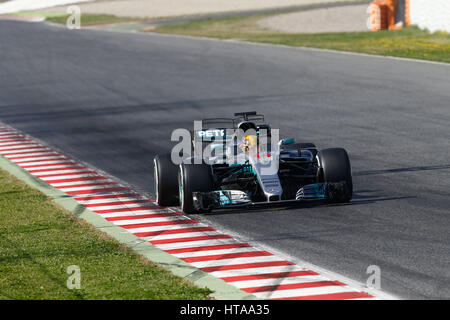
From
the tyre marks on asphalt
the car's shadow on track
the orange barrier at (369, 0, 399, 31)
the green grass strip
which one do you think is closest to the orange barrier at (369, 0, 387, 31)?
the orange barrier at (369, 0, 399, 31)

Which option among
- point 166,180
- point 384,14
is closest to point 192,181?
point 166,180

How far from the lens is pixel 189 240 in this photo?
39.7 ft

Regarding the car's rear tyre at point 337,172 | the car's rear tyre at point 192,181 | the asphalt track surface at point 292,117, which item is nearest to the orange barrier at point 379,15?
the asphalt track surface at point 292,117

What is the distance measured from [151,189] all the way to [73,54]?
30588 mm

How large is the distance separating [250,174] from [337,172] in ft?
4.71

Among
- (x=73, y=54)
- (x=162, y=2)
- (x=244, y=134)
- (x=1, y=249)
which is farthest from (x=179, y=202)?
(x=162, y=2)

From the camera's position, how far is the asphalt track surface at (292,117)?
37.9 ft

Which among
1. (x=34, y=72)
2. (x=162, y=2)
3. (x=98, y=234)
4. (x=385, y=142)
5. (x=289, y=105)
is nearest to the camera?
(x=98, y=234)

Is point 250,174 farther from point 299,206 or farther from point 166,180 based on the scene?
point 166,180

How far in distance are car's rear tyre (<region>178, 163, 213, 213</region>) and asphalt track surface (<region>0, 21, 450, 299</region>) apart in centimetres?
52

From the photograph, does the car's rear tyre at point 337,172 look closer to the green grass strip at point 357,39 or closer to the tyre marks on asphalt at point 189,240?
the tyre marks on asphalt at point 189,240
